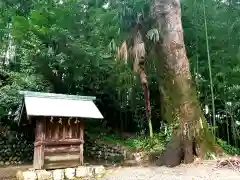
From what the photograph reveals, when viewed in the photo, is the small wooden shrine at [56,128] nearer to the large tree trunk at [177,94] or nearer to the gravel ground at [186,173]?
the gravel ground at [186,173]

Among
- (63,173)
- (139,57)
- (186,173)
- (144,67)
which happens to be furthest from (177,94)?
(63,173)

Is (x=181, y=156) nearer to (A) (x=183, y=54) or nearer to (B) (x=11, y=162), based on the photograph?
(A) (x=183, y=54)

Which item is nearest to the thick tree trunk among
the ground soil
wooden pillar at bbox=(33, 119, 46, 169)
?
the ground soil

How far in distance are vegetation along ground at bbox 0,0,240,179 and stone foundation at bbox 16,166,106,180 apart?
6.39 ft

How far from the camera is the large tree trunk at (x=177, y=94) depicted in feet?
26.0

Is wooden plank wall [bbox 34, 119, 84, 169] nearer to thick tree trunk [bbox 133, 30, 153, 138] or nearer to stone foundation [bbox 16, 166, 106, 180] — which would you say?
stone foundation [bbox 16, 166, 106, 180]

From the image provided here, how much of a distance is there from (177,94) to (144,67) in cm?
245

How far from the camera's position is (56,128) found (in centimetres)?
789

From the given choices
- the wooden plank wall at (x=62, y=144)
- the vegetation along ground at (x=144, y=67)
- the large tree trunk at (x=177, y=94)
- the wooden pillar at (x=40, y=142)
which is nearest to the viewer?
the wooden pillar at (x=40, y=142)

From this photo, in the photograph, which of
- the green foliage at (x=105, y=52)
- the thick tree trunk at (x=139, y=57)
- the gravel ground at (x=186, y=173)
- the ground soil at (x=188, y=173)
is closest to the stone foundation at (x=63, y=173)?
the ground soil at (x=188, y=173)

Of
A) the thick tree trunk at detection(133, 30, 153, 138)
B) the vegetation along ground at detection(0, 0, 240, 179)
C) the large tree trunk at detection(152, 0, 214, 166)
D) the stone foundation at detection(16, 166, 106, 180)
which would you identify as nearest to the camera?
the stone foundation at detection(16, 166, 106, 180)

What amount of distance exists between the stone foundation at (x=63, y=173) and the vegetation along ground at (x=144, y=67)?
6.39 feet

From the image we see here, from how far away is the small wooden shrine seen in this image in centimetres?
760

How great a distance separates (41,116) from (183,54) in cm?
455
